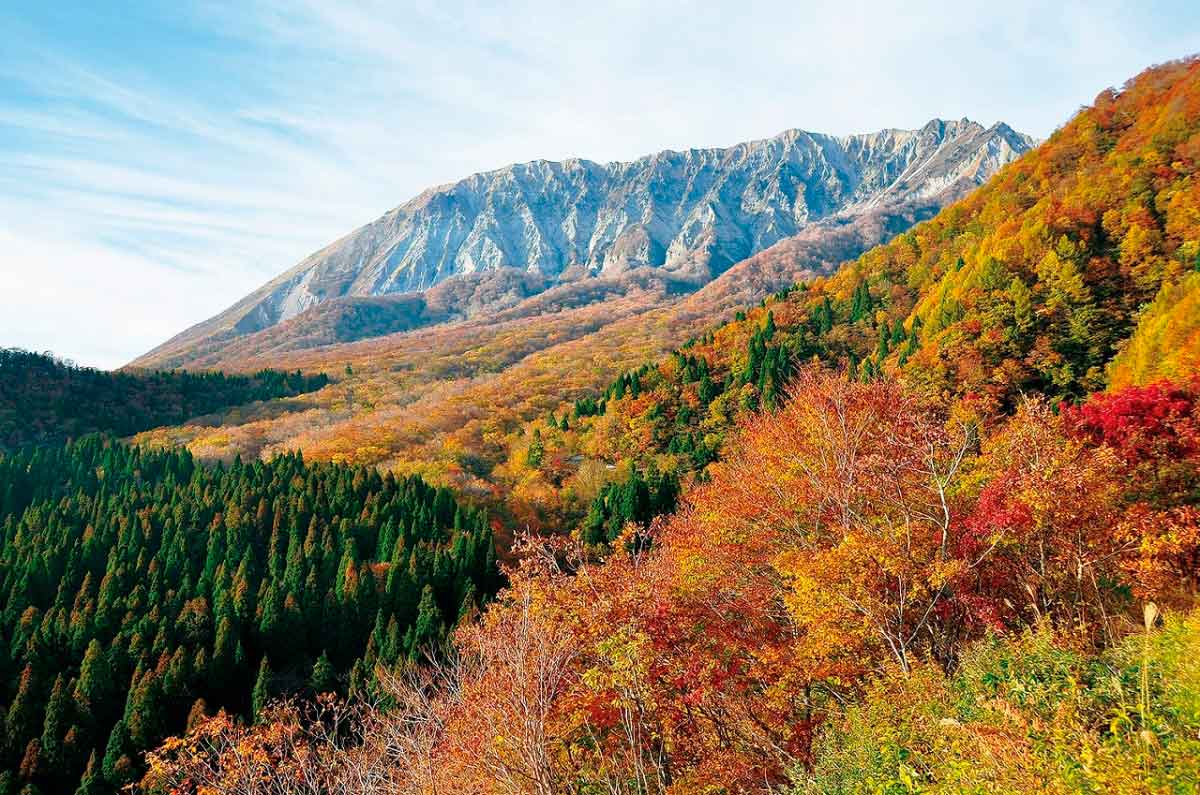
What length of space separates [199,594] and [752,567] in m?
47.0

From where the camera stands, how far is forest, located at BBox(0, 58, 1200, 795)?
12.9m

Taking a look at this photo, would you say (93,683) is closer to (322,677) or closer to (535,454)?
(322,677)

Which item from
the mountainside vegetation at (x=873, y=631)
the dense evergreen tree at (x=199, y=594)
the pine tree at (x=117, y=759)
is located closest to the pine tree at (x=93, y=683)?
the dense evergreen tree at (x=199, y=594)

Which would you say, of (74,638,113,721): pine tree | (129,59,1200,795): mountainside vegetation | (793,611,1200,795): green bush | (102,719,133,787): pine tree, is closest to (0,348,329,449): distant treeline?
(74,638,113,721): pine tree

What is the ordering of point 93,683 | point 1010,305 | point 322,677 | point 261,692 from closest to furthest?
point 261,692
point 93,683
point 322,677
point 1010,305

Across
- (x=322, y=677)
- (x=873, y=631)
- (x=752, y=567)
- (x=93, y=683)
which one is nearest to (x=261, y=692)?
(x=322, y=677)

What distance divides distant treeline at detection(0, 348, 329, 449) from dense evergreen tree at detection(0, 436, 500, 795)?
5348 cm

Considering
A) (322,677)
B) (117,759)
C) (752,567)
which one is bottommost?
(322,677)

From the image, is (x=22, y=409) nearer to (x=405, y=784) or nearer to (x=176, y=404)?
(x=176, y=404)

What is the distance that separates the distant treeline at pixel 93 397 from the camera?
120 m

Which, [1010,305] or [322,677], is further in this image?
[1010,305]

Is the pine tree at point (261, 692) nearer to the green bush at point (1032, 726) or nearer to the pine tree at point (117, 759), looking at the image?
the pine tree at point (117, 759)

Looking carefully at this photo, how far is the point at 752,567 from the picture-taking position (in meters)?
25.1

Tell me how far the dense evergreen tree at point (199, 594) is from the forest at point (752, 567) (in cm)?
30
